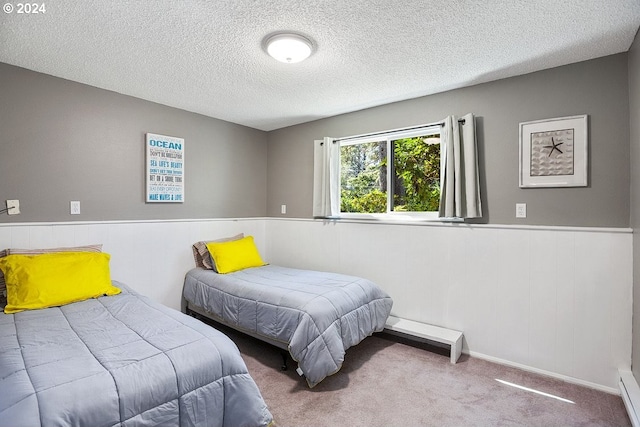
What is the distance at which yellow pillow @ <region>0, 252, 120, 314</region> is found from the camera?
2.13 meters

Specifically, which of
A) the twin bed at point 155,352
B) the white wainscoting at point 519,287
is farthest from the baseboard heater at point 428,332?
the twin bed at point 155,352

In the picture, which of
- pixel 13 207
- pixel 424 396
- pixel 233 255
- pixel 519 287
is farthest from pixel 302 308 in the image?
pixel 13 207

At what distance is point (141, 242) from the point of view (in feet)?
10.6

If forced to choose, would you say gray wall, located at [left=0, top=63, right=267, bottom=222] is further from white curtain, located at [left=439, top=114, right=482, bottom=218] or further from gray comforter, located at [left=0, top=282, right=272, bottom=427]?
white curtain, located at [left=439, top=114, right=482, bottom=218]

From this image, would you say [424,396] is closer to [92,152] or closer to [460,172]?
[460,172]

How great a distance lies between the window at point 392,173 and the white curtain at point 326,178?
0.32ft

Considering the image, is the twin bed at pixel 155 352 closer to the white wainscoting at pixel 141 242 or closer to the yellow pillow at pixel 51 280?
the yellow pillow at pixel 51 280

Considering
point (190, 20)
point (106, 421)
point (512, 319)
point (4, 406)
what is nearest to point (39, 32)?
point (190, 20)

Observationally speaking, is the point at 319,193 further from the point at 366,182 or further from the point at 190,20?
the point at 190,20

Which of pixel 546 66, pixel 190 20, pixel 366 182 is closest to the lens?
pixel 190 20

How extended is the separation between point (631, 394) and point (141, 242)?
3.97 m

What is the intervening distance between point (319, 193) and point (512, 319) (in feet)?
7.41

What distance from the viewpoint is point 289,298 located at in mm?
2484

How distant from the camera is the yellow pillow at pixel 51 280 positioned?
213cm
